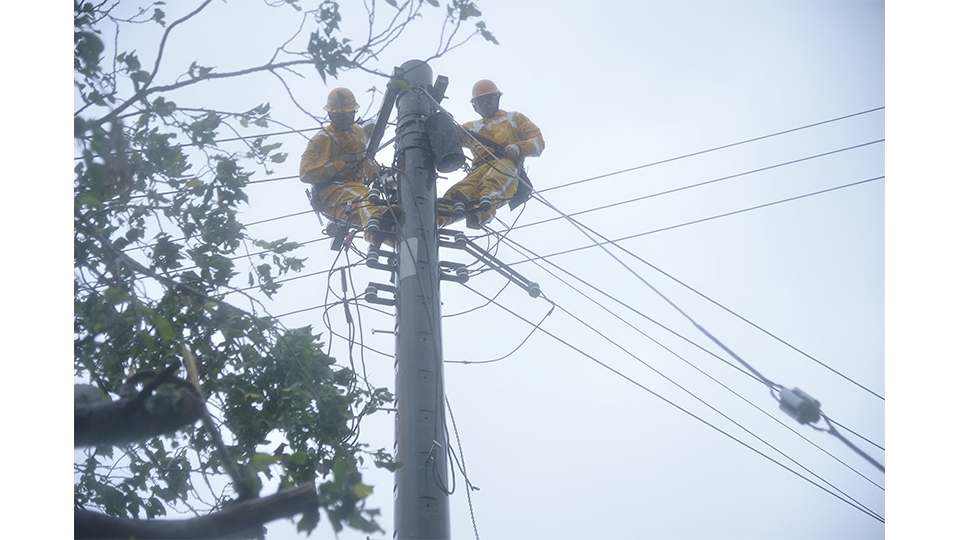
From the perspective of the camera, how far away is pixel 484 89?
23.9 feet

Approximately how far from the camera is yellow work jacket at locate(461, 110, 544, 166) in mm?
6715

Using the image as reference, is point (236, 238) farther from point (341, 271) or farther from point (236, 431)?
point (236, 431)

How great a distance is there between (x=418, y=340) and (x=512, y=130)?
2916 millimetres

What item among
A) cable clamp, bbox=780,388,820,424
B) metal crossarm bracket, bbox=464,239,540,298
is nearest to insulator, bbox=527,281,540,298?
metal crossarm bracket, bbox=464,239,540,298

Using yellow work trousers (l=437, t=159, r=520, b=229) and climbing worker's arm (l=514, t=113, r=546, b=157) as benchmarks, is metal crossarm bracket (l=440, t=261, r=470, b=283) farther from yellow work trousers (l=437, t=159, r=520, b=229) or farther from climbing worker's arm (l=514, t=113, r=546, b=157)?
climbing worker's arm (l=514, t=113, r=546, b=157)

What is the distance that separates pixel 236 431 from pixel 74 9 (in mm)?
2235

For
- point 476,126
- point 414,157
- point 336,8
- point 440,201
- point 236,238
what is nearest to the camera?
point 336,8

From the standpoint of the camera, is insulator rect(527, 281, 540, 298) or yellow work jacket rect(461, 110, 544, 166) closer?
insulator rect(527, 281, 540, 298)

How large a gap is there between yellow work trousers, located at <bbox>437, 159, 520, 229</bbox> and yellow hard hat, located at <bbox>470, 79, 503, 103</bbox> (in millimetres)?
1169

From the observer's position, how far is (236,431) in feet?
14.1

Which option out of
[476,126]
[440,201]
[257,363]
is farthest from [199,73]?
[476,126]

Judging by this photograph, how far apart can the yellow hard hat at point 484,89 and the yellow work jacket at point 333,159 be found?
50.6 inches

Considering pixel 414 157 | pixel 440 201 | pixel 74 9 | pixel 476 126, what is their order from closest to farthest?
pixel 74 9, pixel 414 157, pixel 440 201, pixel 476 126

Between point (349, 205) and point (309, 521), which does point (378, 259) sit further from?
point (309, 521)
